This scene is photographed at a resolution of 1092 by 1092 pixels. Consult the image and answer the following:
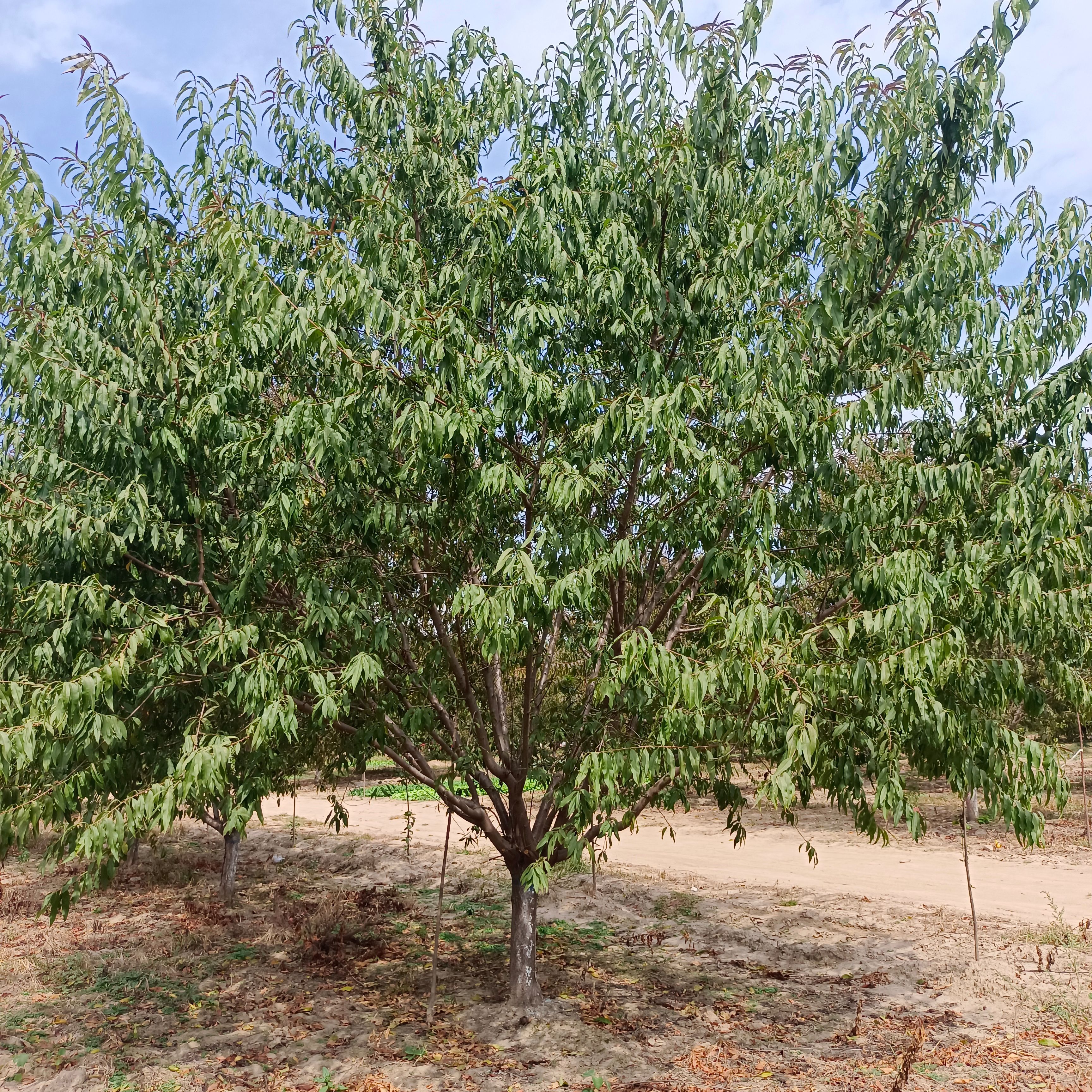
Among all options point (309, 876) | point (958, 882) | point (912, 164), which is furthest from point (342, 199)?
point (958, 882)

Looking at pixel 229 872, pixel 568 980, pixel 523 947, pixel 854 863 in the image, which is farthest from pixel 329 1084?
pixel 854 863

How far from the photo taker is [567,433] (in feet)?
20.0

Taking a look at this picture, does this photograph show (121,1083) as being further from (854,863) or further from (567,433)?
(854,863)

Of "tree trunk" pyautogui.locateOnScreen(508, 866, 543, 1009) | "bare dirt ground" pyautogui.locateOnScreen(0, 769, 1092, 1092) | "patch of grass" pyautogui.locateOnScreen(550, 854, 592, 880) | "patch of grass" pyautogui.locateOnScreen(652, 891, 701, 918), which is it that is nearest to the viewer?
"patch of grass" pyautogui.locateOnScreen(550, 854, 592, 880)

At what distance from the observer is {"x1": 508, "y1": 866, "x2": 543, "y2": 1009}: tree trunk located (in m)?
8.16

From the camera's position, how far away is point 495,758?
8.01 metres

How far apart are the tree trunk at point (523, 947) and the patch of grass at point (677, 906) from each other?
4784mm

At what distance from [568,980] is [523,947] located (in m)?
1.55

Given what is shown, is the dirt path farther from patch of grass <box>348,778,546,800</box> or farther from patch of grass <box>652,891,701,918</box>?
patch of grass <box>348,778,546,800</box>

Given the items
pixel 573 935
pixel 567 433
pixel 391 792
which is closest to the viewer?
pixel 567 433

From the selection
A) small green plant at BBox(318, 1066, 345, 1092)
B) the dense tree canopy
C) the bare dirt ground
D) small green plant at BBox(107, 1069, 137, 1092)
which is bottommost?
small green plant at BBox(107, 1069, 137, 1092)

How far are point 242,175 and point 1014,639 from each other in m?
6.38

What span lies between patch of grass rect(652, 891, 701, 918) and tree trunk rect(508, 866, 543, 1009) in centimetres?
478

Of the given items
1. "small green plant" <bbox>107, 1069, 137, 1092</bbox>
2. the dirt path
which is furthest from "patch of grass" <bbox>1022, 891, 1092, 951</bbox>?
"small green plant" <bbox>107, 1069, 137, 1092</bbox>
